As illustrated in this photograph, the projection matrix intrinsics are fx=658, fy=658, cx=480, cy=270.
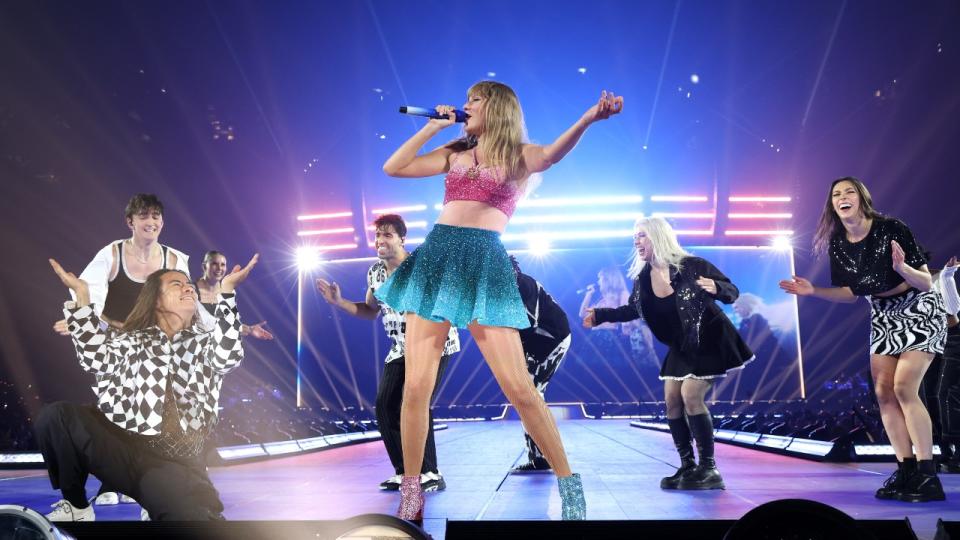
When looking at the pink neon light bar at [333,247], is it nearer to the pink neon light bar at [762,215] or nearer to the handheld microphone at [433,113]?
the pink neon light bar at [762,215]

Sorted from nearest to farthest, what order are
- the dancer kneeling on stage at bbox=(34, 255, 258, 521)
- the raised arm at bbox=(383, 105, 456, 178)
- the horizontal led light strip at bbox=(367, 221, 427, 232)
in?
the dancer kneeling on stage at bbox=(34, 255, 258, 521)
the raised arm at bbox=(383, 105, 456, 178)
the horizontal led light strip at bbox=(367, 221, 427, 232)

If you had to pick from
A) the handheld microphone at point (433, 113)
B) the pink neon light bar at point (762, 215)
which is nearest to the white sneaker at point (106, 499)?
the handheld microphone at point (433, 113)

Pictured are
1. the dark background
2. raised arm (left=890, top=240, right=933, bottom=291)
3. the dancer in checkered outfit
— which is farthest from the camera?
the dark background

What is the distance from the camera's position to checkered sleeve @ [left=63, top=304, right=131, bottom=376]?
99.9 inches

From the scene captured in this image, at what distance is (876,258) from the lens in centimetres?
326

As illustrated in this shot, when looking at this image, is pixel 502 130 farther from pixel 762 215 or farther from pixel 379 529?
pixel 762 215

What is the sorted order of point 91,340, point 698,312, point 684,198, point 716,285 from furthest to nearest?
point 684,198, point 698,312, point 716,285, point 91,340

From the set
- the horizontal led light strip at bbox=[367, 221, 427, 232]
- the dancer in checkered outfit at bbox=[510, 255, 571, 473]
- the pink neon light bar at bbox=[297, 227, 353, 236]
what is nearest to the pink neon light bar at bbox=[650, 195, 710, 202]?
the horizontal led light strip at bbox=[367, 221, 427, 232]

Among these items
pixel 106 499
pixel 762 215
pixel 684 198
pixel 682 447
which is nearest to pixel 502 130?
pixel 682 447

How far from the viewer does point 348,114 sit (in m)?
10.3

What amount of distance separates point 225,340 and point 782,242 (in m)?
12.9

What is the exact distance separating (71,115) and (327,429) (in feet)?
16.7

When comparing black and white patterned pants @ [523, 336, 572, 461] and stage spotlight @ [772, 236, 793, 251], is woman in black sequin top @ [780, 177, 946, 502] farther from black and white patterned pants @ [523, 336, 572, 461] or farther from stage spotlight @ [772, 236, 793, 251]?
stage spotlight @ [772, 236, 793, 251]

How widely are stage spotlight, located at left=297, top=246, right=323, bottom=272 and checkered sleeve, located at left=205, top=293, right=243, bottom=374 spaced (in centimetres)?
902
